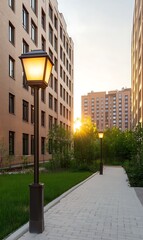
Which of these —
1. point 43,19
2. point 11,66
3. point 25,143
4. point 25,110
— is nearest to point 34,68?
point 11,66

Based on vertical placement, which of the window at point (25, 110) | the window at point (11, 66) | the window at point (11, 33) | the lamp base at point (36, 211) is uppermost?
the window at point (11, 33)

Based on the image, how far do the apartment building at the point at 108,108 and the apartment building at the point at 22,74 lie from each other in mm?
96610

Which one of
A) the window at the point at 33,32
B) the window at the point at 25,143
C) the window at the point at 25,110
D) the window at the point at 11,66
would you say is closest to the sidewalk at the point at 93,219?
the window at the point at 11,66

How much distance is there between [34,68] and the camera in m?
6.43

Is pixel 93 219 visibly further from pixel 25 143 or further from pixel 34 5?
pixel 34 5

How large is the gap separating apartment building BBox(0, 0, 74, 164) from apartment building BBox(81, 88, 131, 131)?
3804 inches

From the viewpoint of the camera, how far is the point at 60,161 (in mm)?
26812

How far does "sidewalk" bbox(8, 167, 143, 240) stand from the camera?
604 cm

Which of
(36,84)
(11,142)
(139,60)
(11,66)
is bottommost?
(11,142)

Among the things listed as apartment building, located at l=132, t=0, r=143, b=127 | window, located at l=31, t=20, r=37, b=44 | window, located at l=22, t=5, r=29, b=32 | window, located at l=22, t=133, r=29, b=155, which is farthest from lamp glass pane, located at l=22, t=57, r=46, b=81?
apartment building, located at l=132, t=0, r=143, b=127

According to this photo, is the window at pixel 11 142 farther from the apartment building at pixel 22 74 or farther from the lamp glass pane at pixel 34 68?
the lamp glass pane at pixel 34 68

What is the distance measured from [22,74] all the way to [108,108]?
395 ft

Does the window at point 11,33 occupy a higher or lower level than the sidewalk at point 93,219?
higher

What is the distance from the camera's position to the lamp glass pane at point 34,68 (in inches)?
251
